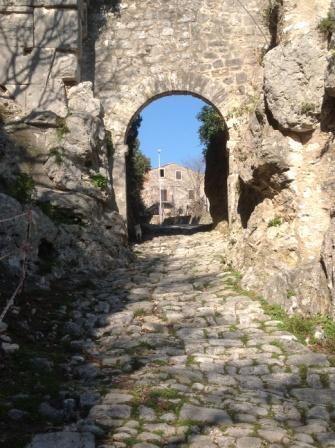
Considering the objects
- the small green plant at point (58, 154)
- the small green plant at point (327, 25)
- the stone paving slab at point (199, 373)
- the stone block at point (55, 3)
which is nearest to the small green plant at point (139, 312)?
the stone paving slab at point (199, 373)

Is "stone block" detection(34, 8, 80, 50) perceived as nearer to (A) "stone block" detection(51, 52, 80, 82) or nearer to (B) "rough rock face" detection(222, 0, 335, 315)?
(A) "stone block" detection(51, 52, 80, 82)

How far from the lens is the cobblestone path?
3293mm

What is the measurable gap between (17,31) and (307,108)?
6.00 metres

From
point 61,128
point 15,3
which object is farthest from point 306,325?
point 15,3

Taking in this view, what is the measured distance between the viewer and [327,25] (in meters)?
6.33

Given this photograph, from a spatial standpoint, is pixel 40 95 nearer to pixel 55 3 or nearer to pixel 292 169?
pixel 55 3

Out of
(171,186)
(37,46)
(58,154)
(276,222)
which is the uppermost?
(37,46)

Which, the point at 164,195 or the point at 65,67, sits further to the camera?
the point at 164,195

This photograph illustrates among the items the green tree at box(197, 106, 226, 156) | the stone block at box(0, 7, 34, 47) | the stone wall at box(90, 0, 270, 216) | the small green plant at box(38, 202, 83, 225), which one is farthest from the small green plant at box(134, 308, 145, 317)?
the green tree at box(197, 106, 226, 156)

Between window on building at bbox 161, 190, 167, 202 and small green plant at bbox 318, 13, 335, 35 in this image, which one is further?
window on building at bbox 161, 190, 167, 202

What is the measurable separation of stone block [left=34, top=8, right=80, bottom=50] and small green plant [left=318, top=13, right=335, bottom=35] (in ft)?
16.2

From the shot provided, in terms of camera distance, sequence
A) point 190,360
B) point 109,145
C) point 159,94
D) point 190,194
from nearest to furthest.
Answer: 1. point 190,360
2. point 109,145
3. point 159,94
4. point 190,194

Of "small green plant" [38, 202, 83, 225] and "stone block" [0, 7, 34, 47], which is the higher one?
"stone block" [0, 7, 34, 47]

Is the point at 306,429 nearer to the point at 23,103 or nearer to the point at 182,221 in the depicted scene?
the point at 23,103
